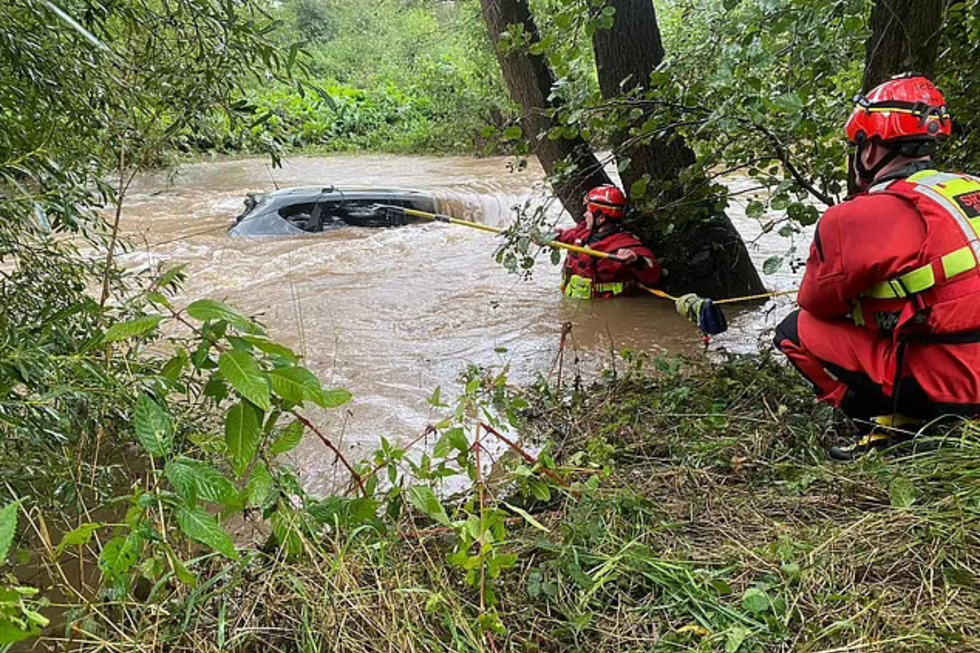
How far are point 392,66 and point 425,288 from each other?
24301 mm

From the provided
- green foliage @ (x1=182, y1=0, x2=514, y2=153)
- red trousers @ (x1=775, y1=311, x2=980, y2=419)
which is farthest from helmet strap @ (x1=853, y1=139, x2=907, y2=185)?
green foliage @ (x1=182, y1=0, x2=514, y2=153)

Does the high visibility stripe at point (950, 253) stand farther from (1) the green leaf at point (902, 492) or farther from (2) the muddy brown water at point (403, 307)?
(2) the muddy brown water at point (403, 307)

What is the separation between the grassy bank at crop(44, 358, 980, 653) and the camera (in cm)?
172

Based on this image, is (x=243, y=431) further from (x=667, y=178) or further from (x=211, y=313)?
(x=667, y=178)

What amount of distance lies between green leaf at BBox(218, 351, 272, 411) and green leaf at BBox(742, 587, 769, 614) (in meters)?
1.26

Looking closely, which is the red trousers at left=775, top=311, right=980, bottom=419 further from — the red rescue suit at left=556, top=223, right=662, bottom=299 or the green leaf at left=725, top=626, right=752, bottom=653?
the red rescue suit at left=556, top=223, right=662, bottom=299

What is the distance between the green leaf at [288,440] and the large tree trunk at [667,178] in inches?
145

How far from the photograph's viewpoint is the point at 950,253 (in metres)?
2.67

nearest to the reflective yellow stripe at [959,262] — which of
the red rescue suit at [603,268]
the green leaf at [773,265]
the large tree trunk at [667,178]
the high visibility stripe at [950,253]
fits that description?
the high visibility stripe at [950,253]

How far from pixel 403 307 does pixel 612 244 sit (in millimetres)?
2296

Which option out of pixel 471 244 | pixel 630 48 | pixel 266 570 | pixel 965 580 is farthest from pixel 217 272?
pixel 965 580

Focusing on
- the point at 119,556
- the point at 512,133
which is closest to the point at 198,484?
the point at 119,556

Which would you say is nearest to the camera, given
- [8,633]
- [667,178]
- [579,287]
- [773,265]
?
[8,633]

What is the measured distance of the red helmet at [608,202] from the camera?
613cm
